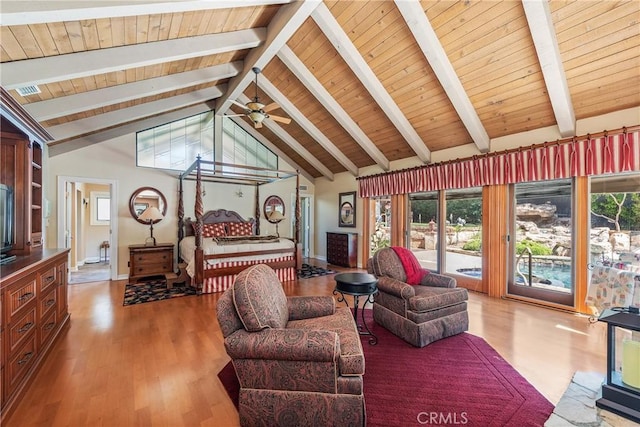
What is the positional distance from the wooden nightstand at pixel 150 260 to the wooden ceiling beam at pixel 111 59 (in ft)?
11.8

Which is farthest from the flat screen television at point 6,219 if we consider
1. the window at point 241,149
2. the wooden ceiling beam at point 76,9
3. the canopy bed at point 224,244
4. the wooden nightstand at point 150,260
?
the window at point 241,149

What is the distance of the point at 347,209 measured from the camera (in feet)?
25.4

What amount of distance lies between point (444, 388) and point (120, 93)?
17.1 ft

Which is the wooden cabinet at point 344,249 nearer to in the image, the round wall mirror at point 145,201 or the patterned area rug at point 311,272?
the patterned area rug at point 311,272

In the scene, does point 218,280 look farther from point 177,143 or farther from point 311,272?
point 177,143

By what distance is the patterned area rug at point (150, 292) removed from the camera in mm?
4348

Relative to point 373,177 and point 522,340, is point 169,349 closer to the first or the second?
point 522,340

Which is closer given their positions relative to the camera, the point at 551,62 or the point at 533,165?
the point at 551,62

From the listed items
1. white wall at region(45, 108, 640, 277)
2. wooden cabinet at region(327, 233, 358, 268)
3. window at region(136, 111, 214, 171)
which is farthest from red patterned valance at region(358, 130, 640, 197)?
window at region(136, 111, 214, 171)

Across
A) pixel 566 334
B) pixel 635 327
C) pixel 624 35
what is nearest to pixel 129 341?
pixel 635 327

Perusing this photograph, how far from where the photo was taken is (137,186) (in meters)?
5.99

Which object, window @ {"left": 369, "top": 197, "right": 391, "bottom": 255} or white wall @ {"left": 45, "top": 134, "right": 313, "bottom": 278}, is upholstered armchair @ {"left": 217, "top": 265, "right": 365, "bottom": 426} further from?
white wall @ {"left": 45, "top": 134, "right": 313, "bottom": 278}

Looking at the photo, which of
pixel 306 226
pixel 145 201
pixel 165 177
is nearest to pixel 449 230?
pixel 306 226

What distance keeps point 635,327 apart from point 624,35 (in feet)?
9.84
